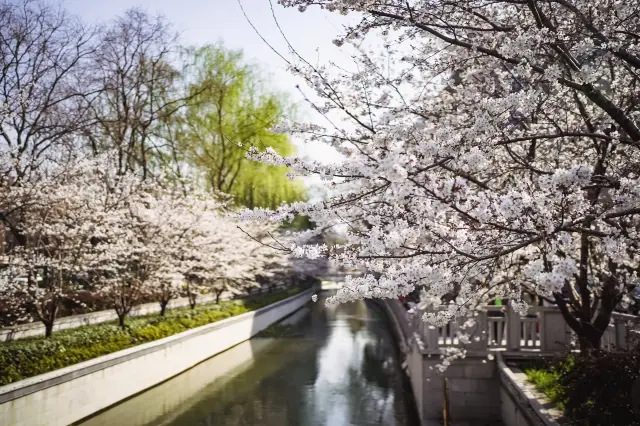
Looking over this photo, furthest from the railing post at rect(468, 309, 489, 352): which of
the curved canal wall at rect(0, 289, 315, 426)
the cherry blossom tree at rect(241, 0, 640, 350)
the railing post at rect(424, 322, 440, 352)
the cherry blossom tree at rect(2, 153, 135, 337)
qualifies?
the cherry blossom tree at rect(2, 153, 135, 337)

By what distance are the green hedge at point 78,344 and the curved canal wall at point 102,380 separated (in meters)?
0.28

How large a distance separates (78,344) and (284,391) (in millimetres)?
5289

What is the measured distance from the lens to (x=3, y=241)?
18.1 meters

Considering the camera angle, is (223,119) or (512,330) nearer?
(512,330)

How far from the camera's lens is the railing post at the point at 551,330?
11.5 m

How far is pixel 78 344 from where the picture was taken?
490 inches

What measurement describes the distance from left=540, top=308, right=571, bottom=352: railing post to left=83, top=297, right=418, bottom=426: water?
10.8ft

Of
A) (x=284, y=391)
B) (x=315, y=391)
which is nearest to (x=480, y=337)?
(x=315, y=391)

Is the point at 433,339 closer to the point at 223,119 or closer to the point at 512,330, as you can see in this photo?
the point at 512,330

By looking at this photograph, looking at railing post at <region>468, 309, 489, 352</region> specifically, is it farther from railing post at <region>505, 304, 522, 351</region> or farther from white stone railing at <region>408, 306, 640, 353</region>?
railing post at <region>505, 304, 522, 351</region>

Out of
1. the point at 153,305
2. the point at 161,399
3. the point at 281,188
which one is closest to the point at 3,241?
the point at 153,305

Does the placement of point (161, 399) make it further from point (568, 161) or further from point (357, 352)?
point (568, 161)

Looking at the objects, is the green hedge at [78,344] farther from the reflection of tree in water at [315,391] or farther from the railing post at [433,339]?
the railing post at [433,339]

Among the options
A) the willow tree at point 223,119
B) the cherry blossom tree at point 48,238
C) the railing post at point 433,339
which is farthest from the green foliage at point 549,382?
the willow tree at point 223,119
